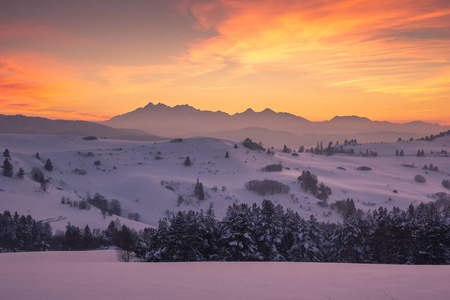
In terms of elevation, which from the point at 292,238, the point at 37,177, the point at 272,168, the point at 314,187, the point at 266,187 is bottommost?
the point at 314,187

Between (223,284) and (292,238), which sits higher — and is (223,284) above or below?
above

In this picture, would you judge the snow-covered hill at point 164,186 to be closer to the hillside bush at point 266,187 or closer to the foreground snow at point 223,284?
the hillside bush at point 266,187

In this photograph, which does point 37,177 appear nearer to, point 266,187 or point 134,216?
point 134,216

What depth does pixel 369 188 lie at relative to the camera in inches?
6255

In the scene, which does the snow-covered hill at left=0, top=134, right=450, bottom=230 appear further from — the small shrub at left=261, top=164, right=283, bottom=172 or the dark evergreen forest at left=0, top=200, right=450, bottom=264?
the dark evergreen forest at left=0, top=200, right=450, bottom=264

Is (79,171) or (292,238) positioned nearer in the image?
(292,238)

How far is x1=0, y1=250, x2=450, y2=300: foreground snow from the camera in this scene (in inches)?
618

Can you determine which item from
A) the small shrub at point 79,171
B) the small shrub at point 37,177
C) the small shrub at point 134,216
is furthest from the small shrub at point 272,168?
the small shrub at point 37,177

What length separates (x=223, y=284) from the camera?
18.4 metres

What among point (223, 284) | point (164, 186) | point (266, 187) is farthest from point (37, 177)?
point (223, 284)

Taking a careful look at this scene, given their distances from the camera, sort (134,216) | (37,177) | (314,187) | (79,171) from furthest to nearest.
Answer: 1. (79,171)
2. (314,187)
3. (37,177)
4. (134,216)

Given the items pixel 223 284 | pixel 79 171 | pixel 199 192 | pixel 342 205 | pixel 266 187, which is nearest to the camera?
pixel 223 284

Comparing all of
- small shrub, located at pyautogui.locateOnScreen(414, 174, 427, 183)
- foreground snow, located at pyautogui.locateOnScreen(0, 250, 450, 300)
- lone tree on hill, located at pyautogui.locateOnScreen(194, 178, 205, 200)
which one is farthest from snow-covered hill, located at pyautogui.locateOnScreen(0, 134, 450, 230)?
foreground snow, located at pyautogui.locateOnScreen(0, 250, 450, 300)

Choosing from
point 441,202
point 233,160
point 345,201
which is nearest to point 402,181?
point 441,202
